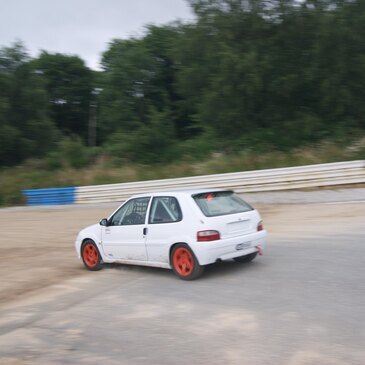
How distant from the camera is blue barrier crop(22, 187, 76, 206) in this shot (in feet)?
83.3

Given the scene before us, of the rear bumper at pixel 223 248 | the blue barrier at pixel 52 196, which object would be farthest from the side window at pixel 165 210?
the blue barrier at pixel 52 196

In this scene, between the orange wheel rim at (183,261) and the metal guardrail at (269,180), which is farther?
the metal guardrail at (269,180)

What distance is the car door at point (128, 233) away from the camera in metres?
8.59

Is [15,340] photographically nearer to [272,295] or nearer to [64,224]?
[272,295]

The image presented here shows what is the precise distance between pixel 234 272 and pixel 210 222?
1.19m

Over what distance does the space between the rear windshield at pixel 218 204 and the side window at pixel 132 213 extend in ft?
3.74

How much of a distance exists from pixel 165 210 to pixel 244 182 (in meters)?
12.8

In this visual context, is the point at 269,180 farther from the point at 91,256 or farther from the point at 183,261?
the point at 183,261

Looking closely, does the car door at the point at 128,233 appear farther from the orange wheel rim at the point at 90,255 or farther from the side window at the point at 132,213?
the orange wheel rim at the point at 90,255

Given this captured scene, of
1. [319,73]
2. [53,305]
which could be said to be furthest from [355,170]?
[53,305]

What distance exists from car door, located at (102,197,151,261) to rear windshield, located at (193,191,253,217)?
1125 mm

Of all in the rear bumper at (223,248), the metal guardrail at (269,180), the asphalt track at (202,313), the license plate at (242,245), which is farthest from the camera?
the metal guardrail at (269,180)

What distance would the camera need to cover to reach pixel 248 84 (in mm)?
27797

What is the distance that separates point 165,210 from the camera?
27.2 ft
